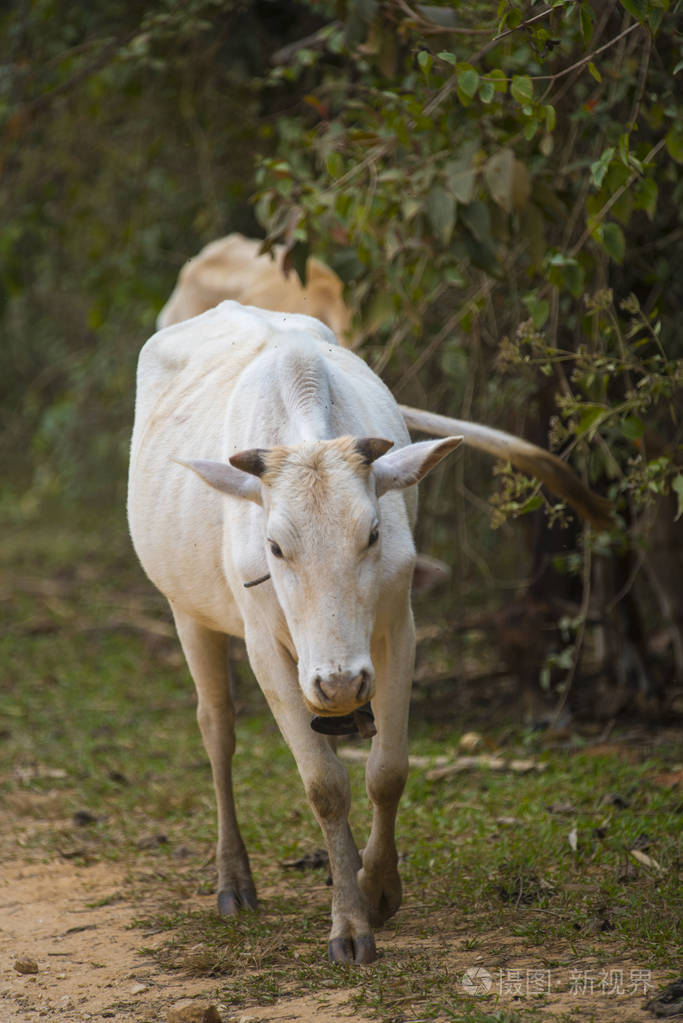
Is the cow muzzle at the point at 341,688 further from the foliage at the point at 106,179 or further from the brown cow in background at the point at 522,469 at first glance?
the foliage at the point at 106,179

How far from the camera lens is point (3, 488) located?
13.0 m

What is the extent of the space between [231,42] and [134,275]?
1.98 meters

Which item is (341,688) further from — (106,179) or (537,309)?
(106,179)

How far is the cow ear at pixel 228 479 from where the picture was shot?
10.7 feet

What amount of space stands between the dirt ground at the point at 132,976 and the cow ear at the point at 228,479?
1.25 meters

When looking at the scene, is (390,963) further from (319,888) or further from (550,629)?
(550,629)

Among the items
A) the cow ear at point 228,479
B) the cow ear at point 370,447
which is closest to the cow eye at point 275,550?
the cow ear at point 228,479

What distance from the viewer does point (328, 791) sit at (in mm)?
3432

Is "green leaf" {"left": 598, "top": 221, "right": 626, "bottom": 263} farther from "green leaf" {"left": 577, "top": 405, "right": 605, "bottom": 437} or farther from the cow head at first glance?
the cow head


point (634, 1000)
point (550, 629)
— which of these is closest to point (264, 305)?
point (550, 629)

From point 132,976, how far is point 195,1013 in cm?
49

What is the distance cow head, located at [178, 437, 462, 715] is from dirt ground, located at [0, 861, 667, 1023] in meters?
0.76

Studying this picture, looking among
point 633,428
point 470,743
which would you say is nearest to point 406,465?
point 633,428

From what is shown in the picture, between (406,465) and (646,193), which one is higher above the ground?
(646,193)
